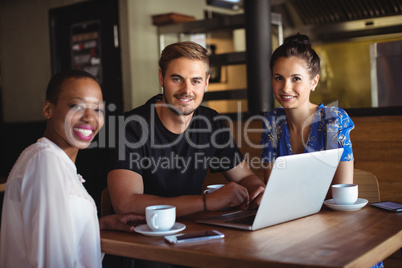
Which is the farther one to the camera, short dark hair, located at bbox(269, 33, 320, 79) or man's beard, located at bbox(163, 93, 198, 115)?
short dark hair, located at bbox(269, 33, 320, 79)

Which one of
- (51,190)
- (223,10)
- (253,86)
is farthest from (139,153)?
(223,10)

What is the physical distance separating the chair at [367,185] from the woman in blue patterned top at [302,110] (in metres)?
0.14

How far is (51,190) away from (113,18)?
368 cm

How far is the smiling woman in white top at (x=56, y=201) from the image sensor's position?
112 cm

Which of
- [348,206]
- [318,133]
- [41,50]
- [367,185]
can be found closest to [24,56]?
[41,50]

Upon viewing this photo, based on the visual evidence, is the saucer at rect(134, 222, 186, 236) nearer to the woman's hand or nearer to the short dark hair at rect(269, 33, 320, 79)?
the woman's hand

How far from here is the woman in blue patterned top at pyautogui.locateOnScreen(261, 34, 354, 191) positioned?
1.88m

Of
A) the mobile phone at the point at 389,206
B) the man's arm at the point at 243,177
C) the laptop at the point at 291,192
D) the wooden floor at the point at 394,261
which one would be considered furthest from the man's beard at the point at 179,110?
the wooden floor at the point at 394,261

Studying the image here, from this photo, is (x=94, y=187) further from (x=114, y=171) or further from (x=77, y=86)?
(x=77, y=86)

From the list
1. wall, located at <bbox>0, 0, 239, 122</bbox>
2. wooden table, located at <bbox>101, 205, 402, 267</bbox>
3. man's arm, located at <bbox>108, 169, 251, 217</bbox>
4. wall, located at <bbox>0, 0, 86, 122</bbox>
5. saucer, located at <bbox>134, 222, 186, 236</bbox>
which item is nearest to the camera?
wooden table, located at <bbox>101, 205, 402, 267</bbox>

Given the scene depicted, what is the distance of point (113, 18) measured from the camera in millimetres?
4543

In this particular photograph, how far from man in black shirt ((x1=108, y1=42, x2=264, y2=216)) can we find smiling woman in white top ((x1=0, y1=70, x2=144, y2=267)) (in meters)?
0.32

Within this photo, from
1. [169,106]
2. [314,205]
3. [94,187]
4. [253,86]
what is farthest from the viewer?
[94,187]

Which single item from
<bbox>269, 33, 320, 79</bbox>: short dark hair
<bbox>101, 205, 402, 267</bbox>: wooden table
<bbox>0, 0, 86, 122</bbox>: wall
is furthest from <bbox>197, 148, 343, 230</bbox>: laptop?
<bbox>0, 0, 86, 122</bbox>: wall
